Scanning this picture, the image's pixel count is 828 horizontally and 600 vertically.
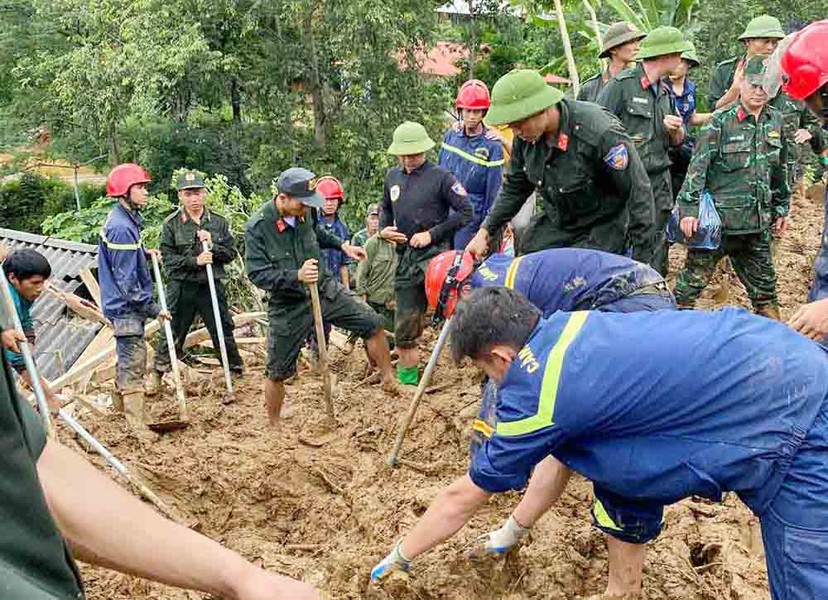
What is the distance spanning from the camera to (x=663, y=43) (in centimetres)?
583

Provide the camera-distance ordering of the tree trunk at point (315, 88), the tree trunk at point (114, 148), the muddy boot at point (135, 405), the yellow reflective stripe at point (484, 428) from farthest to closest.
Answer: the tree trunk at point (114, 148) < the tree trunk at point (315, 88) < the muddy boot at point (135, 405) < the yellow reflective stripe at point (484, 428)

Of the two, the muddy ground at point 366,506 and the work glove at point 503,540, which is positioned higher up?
the work glove at point 503,540

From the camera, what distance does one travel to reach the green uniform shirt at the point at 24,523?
3.18ft

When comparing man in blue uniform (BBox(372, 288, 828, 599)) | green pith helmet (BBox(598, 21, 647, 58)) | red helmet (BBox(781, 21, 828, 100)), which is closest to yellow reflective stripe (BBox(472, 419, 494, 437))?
man in blue uniform (BBox(372, 288, 828, 599))

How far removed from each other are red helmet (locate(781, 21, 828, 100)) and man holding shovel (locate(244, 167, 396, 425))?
357 centimetres

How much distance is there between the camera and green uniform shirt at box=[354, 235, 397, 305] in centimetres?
826

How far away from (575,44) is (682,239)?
1534 cm

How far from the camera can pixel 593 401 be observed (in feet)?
8.52

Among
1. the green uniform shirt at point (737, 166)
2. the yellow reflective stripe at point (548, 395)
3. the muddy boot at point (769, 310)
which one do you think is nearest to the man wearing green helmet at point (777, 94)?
the green uniform shirt at point (737, 166)

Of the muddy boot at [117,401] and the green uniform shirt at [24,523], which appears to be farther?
the muddy boot at [117,401]

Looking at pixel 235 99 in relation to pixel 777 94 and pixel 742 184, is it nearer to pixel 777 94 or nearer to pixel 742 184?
pixel 777 94

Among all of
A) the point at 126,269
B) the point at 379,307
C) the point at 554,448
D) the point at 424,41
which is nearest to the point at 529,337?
the point at 554,448

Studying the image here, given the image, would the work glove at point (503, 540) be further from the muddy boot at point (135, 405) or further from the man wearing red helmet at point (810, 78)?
the muddy boot at point (135, 405)

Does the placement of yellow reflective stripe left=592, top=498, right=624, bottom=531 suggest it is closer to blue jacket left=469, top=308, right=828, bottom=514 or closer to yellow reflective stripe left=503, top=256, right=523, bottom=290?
blue jacket left=469, top=308, right=828, bottom=514
